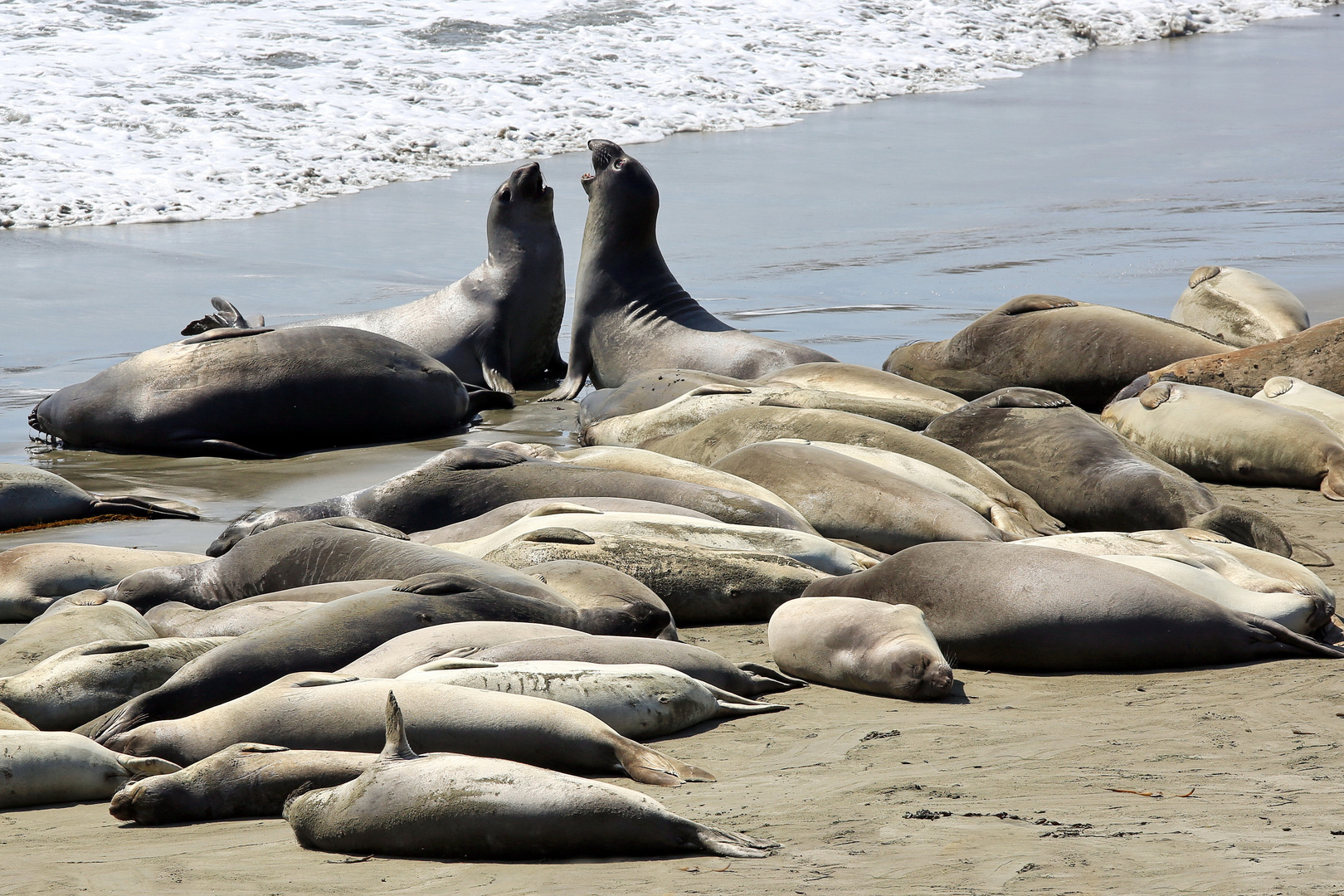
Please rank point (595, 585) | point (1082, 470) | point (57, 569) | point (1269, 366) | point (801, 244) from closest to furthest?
point (595, 585) < point (57, 569) < point (1082, 470) < point (1269, 366) < point (801, 244)

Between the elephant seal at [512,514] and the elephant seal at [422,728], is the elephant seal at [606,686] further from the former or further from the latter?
the elephant seal at [512,514]

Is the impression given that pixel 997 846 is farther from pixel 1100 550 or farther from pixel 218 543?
pixel 218 543

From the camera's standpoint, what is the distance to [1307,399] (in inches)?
291

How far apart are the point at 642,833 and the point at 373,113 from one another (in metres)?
18.7

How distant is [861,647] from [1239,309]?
6097mm

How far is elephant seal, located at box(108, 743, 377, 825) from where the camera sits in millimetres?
3135

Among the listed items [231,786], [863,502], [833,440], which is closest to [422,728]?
[231,786]

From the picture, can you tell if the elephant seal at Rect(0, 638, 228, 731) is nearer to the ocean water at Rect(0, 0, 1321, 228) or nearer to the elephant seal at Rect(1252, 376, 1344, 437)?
the elephant seal at Rect(1252, 376, 1344, 437)

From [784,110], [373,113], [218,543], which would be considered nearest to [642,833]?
[218,543]

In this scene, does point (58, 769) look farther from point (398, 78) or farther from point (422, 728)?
point (398, 78)

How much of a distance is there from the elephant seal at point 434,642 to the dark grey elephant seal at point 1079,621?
3.30 feet

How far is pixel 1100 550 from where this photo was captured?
194 inches

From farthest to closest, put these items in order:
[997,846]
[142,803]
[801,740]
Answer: [801,740] < [142,803] < [997,846]

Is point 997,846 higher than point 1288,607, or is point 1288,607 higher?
point 997,846
